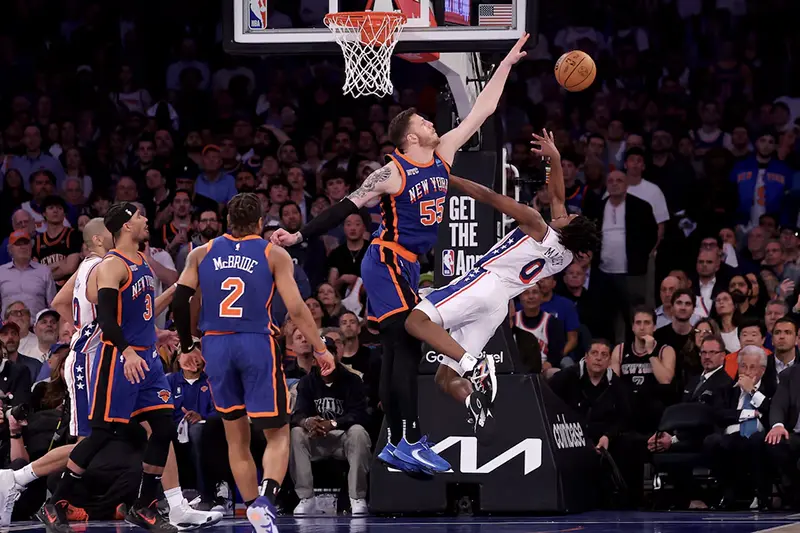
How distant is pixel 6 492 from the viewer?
1229 cm

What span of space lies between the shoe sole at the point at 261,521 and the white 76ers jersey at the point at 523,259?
2542 mm

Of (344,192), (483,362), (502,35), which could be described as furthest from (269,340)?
(344,192)

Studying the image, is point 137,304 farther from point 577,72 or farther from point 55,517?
point 577,72

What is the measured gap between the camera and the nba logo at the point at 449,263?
1263 cm

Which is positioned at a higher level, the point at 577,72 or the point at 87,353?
the point at 577,72

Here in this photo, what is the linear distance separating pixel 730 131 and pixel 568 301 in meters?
4.24

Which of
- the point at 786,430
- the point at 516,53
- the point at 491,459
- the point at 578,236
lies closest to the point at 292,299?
the point at 578,236

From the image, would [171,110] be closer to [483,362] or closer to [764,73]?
[764,73]

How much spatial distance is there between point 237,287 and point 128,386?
4.32 ft

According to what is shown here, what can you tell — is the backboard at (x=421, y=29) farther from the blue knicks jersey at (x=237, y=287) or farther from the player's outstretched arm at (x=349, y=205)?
the blue knicks jersey at (x=237, y=287)

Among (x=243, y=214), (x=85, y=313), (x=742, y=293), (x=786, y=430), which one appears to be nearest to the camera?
(x=243, y=214)

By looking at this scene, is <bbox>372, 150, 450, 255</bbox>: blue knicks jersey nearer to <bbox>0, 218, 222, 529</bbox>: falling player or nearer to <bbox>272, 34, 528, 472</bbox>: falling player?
<bbox>272, 34, 528, 472</bbox>: falling player

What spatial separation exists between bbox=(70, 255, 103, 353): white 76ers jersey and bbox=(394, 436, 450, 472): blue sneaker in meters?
2.57

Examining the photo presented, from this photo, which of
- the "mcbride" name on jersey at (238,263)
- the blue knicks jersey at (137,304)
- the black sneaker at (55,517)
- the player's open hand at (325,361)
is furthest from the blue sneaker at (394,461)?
the black sneaker at (55,517)
